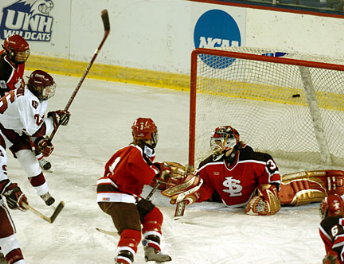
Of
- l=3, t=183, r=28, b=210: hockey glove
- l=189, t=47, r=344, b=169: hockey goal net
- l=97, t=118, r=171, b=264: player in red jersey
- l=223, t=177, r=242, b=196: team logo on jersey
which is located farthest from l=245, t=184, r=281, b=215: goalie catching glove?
l=3, t=183, r=28, b=210: hockey glove

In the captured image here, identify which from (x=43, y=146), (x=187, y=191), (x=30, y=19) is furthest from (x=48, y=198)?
(x=30, y=19)

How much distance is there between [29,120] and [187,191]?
111 centimetres

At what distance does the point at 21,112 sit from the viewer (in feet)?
16.2

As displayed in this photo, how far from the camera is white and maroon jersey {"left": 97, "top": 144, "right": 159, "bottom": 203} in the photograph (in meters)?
4.32

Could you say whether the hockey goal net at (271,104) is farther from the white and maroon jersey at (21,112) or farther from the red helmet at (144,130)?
the red helmet at (144,130)

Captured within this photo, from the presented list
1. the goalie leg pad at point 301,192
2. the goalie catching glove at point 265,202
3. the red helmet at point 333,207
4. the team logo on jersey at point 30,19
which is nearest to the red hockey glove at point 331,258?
the red helmet at point 333,207

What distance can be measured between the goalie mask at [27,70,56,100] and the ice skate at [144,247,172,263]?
4.16 feet

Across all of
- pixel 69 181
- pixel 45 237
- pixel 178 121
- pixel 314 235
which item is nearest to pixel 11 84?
pixel 69 181

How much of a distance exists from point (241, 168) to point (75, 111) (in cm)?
270

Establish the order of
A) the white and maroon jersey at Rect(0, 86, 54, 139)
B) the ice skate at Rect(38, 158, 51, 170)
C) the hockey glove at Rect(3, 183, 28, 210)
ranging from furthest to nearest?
the ice skate at Rect(38, 158, 51, 170)
the white and maroon jersey at Rect(0, 86, 54, 139)
the hockey glove at Rect(3, 183, 28, 210)

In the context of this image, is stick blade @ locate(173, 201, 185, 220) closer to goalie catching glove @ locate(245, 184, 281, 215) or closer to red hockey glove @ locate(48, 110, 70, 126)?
goalie catching glove @ locate(245, 184, 281, 215)

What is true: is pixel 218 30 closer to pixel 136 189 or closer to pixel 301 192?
pixel 301 192

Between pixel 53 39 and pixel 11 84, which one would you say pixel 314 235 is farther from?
pixel 53 39

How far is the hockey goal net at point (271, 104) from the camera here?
19.1 ft
